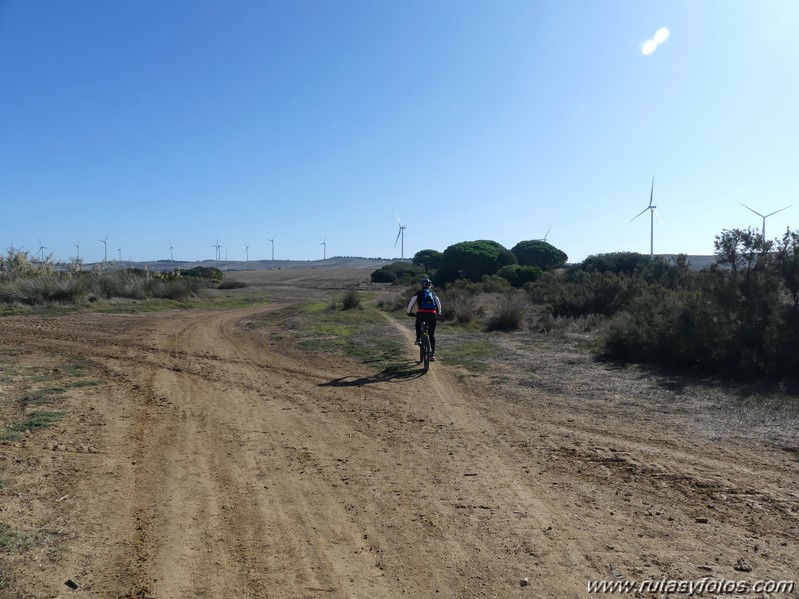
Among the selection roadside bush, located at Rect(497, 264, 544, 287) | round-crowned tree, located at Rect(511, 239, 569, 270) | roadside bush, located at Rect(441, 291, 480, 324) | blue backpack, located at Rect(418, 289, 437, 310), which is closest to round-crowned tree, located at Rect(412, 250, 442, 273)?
round-crowned tree, located at Rect(511, 239, 569, 270)

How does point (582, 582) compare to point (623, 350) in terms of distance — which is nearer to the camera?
point (582, 582)

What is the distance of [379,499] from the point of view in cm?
584

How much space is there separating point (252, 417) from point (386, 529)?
14.2 feet

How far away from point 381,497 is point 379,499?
5 cm

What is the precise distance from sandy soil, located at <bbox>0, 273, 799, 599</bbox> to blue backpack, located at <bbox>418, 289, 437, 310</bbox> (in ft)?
12.8

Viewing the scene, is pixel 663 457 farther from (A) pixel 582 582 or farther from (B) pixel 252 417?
(B) pixel 252 417

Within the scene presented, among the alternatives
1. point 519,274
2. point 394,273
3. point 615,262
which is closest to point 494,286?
point 615,262

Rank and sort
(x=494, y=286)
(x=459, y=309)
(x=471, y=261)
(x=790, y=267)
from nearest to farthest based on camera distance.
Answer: (x=790, y=267)
(x=459, y=309)
(x=494, y=286)
(x=471, y=261)

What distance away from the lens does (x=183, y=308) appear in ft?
108

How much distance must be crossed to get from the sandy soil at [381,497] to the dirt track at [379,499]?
22 mm

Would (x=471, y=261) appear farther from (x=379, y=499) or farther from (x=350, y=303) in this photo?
(x=379, y=499)

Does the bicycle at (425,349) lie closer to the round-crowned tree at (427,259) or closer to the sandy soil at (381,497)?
the sandy soil at (381,497)

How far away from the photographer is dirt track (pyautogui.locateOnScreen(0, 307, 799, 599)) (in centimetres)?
442

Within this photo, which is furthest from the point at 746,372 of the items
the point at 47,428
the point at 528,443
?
the point at 47,428
